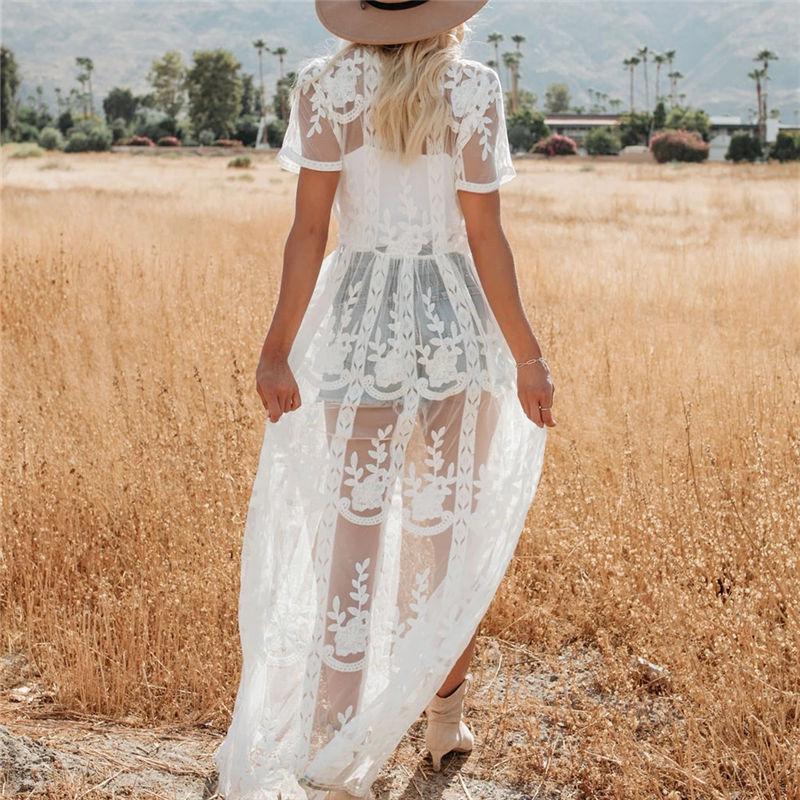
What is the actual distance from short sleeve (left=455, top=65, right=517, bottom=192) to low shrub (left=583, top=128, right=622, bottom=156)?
→ 77.2 m

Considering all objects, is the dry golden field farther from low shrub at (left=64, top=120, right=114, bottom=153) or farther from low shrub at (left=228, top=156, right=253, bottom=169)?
low shrub at (left=64, top=120, right=114, bottom=153)

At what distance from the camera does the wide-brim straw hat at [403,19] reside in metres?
2.23

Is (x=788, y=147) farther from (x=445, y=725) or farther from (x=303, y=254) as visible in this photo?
(x=303, y=254)

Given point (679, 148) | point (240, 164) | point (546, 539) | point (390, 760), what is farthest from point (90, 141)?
point (390, 760)

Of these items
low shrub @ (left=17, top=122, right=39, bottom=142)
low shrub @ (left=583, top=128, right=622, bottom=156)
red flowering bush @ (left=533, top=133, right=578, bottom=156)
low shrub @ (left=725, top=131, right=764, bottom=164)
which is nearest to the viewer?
low shrub @ (left=725, top=131, right=764, bottom=164)

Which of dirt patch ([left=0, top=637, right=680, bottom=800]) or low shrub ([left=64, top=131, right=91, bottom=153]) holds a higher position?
low shrub ([left=64, top=131, right=91, bottom=153])

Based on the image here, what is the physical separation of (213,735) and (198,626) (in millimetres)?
391

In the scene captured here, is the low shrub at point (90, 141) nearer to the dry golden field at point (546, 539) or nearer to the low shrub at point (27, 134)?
the low shrub at point (27, 134)

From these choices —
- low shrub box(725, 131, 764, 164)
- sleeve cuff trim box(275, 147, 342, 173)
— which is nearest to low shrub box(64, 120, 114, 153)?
low shrub box(725, 131, 764, 164)

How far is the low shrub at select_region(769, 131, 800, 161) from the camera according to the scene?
54.4 meters

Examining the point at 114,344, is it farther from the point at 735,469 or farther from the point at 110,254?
the point at 735,469

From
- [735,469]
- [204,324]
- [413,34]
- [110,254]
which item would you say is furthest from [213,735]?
[110,254]

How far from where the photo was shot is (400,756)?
2.86 metres

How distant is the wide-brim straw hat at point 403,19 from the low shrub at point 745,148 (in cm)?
5850
